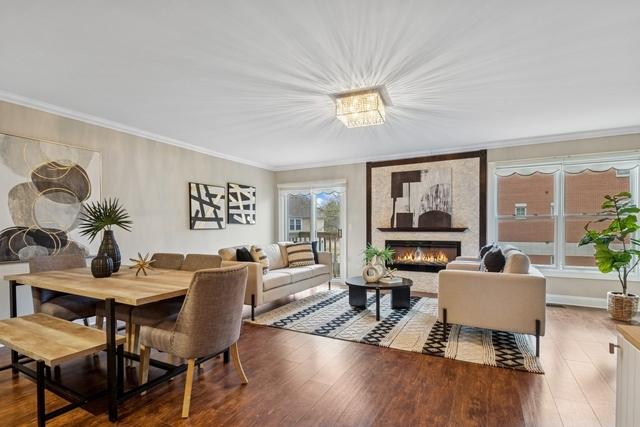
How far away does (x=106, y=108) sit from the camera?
3.41 metres

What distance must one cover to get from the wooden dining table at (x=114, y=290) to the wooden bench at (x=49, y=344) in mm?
136

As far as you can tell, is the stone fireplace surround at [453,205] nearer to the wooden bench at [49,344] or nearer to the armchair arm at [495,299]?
the armchair arm at [495,299]

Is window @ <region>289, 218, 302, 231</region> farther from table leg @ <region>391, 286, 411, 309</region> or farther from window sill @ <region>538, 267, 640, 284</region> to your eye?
window sill @ <region>538, 267, 640, 284</region>

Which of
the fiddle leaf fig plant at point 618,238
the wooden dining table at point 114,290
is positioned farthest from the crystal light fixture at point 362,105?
the fiddle leaf fig plant at point 618,238

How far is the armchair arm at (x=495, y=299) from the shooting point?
290cm

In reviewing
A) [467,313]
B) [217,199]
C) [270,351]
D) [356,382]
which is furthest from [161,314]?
[217,199]

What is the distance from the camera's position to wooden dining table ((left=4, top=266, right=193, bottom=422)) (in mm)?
1922

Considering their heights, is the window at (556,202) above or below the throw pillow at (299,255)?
above

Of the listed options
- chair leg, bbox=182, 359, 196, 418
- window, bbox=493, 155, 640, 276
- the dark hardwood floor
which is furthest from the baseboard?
chair leg, bbox=182, 359, 196, 418

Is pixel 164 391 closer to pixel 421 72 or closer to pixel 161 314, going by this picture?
pixel 161 314

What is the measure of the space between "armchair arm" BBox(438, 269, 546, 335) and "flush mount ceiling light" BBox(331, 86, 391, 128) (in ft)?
5.71

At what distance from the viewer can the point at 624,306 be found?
3.83m

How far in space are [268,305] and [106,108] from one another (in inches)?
124

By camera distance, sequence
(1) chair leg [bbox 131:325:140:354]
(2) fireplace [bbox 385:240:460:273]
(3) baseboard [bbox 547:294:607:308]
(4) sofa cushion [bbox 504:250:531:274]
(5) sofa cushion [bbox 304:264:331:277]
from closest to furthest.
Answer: (1) chair leg [bbox 131:325:140:354] < (4) sofa cushion [bbox 504:250:531:274] < (3) baseboard [bbox 547:294:607:308] < (5) sofa cushion [bbox 304:264:331:277] < (2) fireplace [bbox 385:240:460:273]
